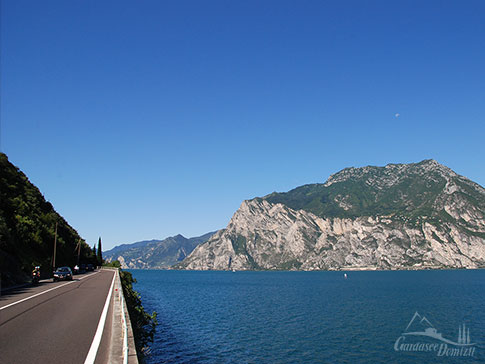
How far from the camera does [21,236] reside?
53.4 m

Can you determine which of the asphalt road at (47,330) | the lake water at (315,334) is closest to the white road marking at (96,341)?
the asphalt road at (47,330)

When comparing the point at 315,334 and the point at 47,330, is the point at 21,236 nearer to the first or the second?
the point at 315,334

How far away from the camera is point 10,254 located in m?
41.1

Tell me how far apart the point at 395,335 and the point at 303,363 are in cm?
1605

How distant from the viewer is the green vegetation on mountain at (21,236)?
39.2m

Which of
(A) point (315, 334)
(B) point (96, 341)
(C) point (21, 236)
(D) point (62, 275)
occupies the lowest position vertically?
(A) point (315, 334)

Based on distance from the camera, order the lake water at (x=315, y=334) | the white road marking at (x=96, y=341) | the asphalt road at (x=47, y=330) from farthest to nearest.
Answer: the lake water at (x=315, y=334), the asphalt road at (x=47, y=330), the white road marking at (x=96, y=341)

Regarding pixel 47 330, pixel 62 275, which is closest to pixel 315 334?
pixel 62 275

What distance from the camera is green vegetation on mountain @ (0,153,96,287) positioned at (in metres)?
39.2

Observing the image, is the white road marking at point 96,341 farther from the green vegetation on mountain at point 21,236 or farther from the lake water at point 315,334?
the green vegetation on mountain at point 21,236

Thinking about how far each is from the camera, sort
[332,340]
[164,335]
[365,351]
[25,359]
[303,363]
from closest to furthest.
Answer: [25,359] < [303,363] < [365,351] < [332,340] < [164,335]

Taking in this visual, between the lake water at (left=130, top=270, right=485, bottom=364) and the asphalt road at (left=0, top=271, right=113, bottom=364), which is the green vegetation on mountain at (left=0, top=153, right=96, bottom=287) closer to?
the asphalt road at (left=0, top=271, right=113, bottom=364)

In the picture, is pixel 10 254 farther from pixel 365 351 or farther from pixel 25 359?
pixel 365 351

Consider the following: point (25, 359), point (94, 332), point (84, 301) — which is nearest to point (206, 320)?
point (84, 301)
